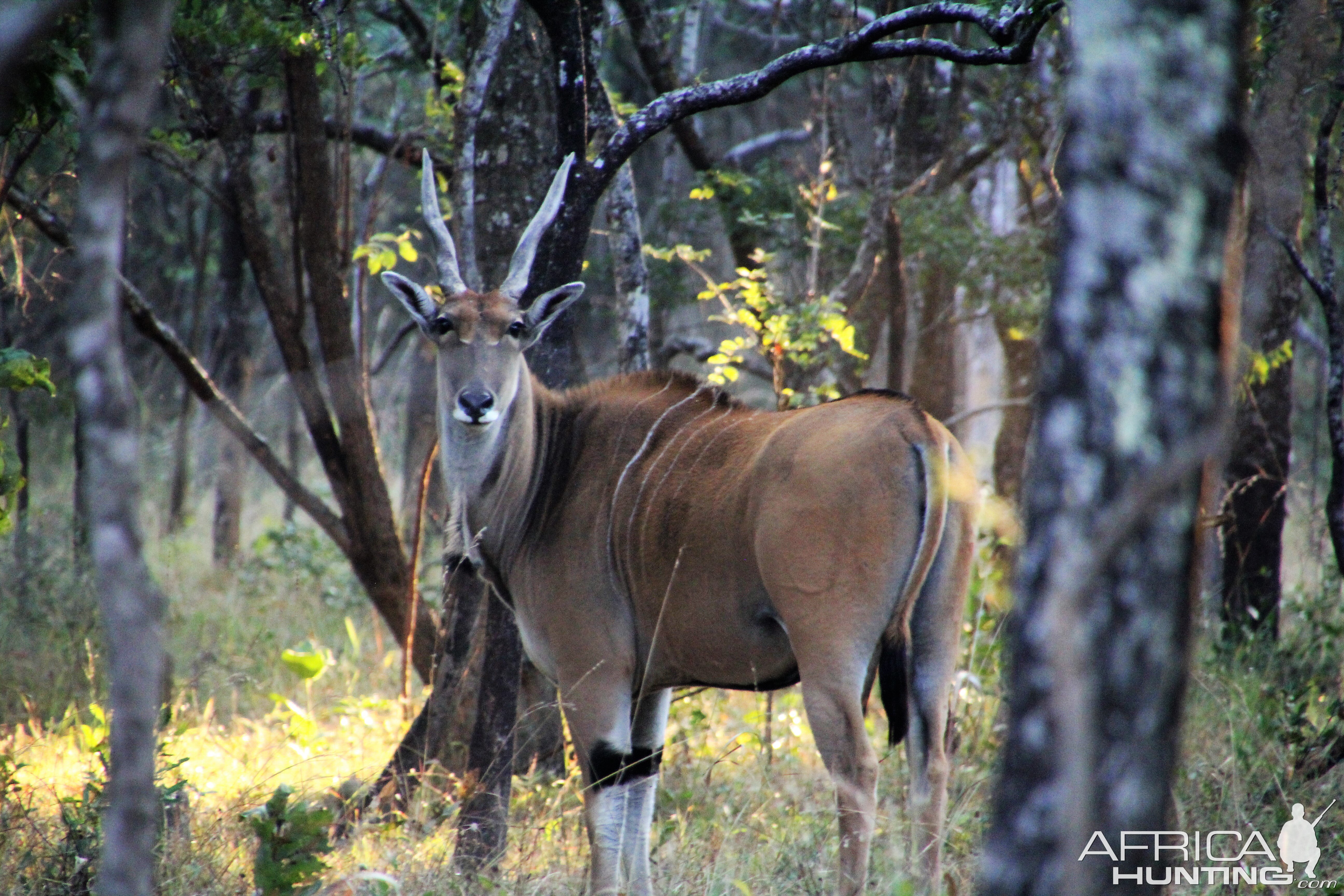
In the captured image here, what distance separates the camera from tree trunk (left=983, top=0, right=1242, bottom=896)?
156 cm

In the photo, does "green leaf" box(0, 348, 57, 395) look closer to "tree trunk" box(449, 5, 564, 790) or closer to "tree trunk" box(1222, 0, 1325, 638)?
"tree trunk" box(449, 5, 564, 790)

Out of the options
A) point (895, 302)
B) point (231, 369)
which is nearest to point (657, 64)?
point (895, 302)

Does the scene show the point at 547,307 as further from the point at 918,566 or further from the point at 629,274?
the point at 918,566

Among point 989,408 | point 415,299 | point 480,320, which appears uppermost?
point 989,408

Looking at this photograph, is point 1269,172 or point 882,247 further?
point 882,247

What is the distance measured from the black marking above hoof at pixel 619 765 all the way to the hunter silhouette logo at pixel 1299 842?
202cm

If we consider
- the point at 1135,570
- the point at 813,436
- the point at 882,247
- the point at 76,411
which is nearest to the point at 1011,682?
the point at 1135,570

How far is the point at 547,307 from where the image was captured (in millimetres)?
4176

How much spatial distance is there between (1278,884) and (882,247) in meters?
4.84

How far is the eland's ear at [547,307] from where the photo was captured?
411cm

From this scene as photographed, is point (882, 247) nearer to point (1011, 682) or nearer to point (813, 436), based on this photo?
point (813, 436)

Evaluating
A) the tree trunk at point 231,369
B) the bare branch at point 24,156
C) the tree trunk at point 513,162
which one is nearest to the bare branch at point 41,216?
the bare branch at point 24,156

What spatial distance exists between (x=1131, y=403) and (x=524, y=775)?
4041 millimetres

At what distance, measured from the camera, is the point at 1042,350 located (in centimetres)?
164
